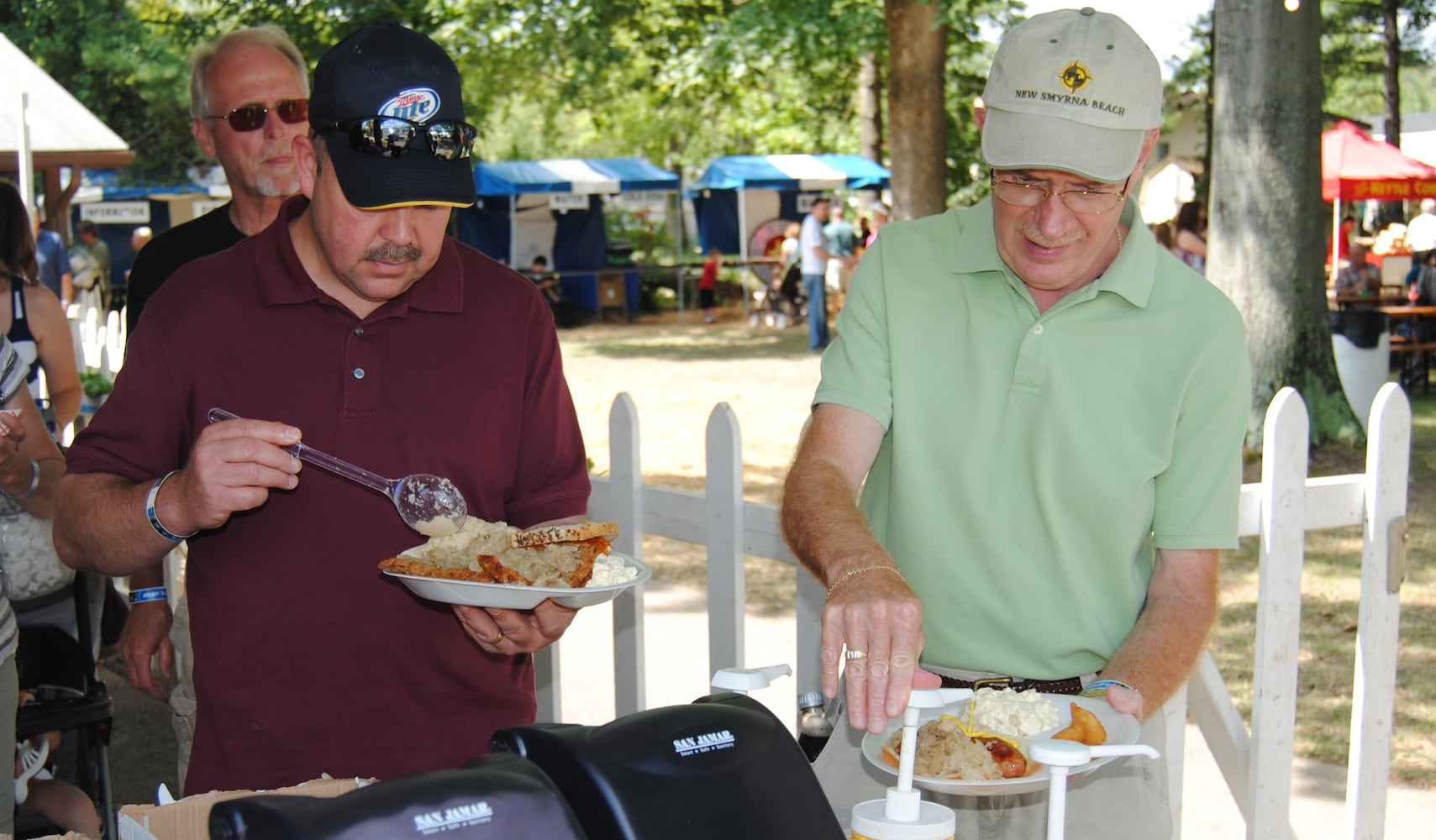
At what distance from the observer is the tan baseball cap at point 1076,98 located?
1.96 m

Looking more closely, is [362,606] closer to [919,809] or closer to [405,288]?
[405,288]

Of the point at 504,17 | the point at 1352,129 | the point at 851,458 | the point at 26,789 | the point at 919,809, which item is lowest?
the point at 26,789

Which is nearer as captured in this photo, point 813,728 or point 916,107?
point 813,728

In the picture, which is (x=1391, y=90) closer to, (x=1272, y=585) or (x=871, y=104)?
(x=871, y=104)

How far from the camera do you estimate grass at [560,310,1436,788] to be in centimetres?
518

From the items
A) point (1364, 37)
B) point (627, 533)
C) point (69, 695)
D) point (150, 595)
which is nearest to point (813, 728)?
point (627, 533)

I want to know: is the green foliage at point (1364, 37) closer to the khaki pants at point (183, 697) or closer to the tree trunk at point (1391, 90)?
the tree trunk at point (1391, 90)

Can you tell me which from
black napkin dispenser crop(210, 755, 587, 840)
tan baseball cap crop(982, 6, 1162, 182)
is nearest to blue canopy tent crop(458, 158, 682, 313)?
tan baseball cap crop(982, 6, 1162, 182)

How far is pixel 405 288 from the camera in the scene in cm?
214

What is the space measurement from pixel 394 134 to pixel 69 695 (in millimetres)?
2043

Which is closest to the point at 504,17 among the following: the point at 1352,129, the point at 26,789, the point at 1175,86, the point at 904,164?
the point at 904,164

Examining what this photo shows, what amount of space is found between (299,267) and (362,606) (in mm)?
558

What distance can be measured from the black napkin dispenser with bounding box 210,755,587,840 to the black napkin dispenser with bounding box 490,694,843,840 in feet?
0.15

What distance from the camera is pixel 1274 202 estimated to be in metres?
8.73
